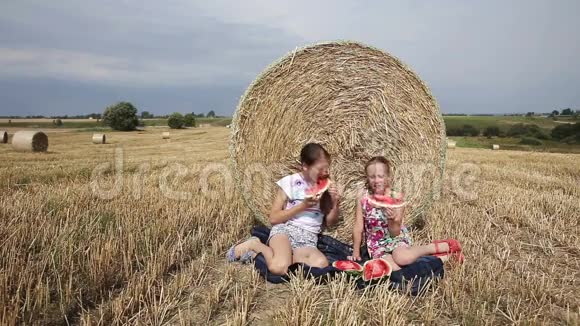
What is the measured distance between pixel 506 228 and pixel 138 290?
3989 millimetres

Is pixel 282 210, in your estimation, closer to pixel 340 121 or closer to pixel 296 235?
pixel 296 235

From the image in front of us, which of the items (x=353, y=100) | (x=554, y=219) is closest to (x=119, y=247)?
(x=353, y=100)

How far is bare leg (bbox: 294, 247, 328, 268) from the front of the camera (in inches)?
146

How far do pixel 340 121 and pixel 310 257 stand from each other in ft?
5.73

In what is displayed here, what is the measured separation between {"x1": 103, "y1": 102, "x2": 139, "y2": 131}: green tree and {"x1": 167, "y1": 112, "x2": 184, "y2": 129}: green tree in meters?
3.66

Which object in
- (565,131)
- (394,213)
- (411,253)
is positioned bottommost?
(411,253)

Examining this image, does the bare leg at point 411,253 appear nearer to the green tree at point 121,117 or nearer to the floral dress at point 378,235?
the floral dress at point 378,235

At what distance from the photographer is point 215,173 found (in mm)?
9328

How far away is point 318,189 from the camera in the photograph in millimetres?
3949

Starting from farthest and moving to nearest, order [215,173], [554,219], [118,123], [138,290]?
[118,123] → [215,173] → [554,219] → [138,290]

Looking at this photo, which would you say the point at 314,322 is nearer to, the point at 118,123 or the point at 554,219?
the point at 554,219

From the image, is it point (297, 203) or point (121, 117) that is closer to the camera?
point (297, 203)

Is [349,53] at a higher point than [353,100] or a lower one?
higher

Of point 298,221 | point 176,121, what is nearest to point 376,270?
point 298,221
